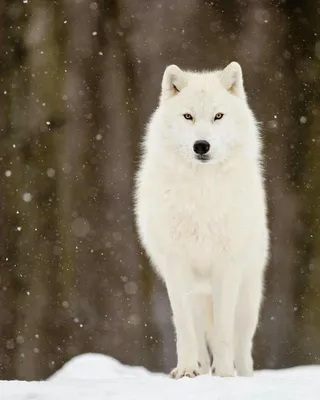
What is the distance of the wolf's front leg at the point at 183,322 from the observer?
4.79 metres

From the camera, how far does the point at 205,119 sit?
489cm

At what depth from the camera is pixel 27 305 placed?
1059 centimetres

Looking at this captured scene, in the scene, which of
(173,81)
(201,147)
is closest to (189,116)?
(201,147)

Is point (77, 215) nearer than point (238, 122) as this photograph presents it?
No

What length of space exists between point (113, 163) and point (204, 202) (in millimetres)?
5672

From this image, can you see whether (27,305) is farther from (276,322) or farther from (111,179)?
(276,322)

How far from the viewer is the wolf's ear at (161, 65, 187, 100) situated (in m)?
5.27

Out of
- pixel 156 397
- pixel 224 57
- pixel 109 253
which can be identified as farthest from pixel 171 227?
pixel 224 57

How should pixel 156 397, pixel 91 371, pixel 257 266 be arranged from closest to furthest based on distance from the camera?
pixel 156 397 < pixel 257 266 < pixel 91 371

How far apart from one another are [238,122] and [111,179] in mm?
5588

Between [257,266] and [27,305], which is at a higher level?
[257,266]

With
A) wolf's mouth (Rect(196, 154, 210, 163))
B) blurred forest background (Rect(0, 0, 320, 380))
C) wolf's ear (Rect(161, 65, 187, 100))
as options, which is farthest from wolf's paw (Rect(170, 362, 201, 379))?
blurred forest background (Rect(0, 0, 320, 380))

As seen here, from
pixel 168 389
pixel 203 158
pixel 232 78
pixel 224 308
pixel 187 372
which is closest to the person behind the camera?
pixel 168 389

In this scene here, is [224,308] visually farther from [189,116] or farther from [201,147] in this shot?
[189,116]
